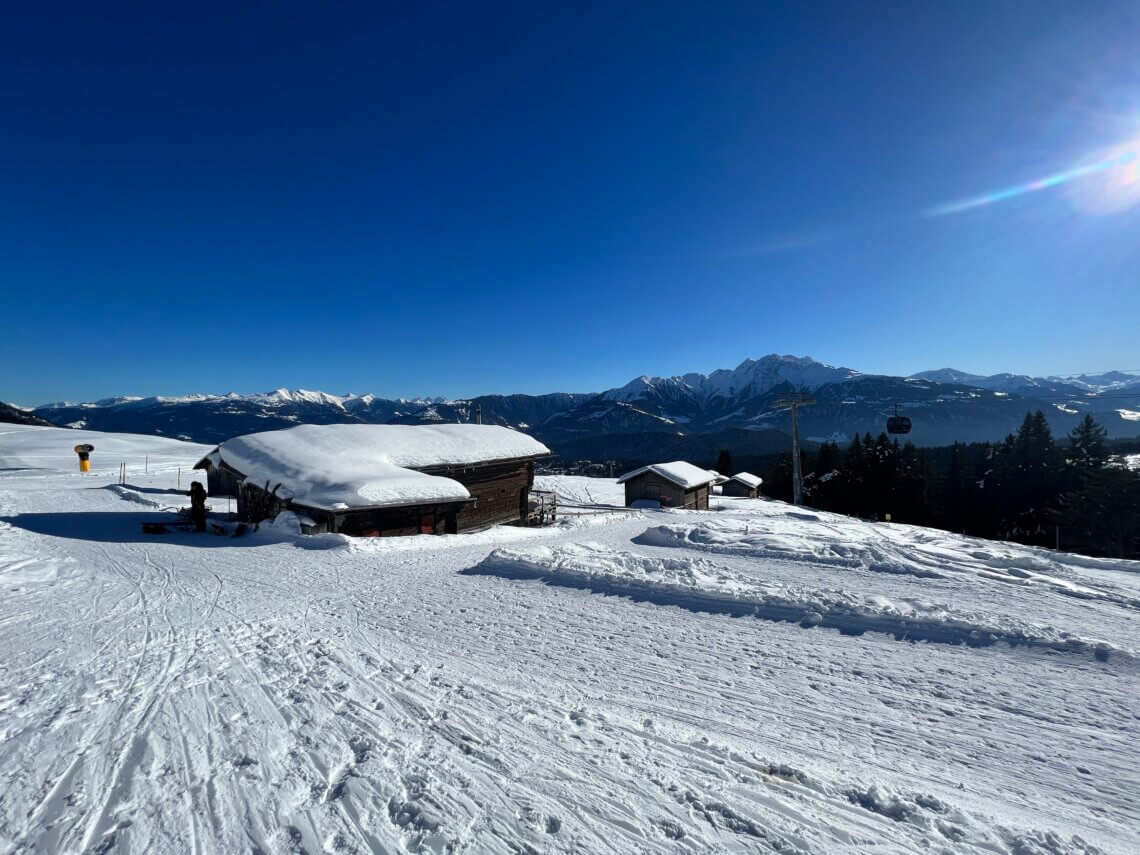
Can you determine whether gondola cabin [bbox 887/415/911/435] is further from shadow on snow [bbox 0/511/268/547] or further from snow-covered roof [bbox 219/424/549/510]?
shadow on snow [bbox 0/511/268/547]

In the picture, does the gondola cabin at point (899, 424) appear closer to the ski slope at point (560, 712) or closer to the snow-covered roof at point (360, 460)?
the ski slope at point (560, 712)

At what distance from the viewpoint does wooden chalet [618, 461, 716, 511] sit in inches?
1380

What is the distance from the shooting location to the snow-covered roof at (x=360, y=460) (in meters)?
16.1

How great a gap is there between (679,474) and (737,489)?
24.1 meters

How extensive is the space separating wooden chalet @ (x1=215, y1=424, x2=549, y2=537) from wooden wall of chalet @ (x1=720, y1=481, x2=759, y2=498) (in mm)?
37038

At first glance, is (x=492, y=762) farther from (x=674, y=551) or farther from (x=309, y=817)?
(x=674, y=551)

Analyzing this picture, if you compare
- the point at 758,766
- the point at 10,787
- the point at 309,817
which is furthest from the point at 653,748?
the point at 10,787

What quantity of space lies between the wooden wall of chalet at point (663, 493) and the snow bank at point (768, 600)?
23.7 meters

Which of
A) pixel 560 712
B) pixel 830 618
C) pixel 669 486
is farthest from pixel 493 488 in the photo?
pixel 560 712

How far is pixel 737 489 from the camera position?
185ft

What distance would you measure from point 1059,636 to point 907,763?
5473 millimetres

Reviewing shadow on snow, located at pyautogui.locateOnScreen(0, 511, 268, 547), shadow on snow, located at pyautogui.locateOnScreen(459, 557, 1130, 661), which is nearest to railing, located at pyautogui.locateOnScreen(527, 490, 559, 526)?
shadow on snow, located at pyautogui.locateOnScreen(0, 511, 268, 547)

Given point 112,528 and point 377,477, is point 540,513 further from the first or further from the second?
point 112,528

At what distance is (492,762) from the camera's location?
4152 mm
